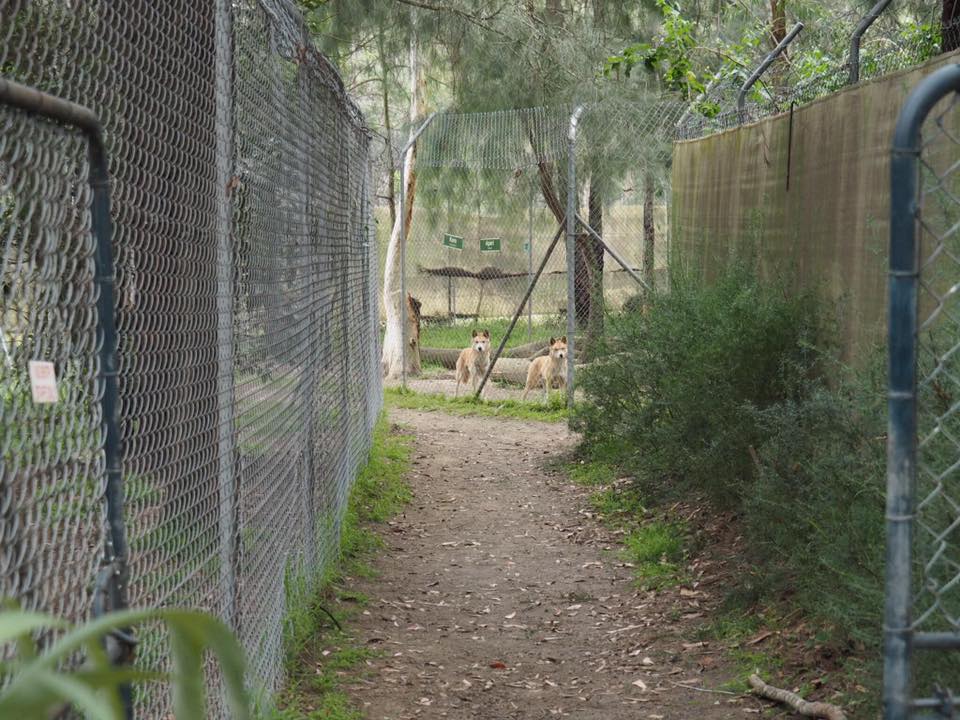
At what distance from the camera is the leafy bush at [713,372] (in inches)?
257

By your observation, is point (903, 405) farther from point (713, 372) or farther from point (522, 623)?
point (713, 372)

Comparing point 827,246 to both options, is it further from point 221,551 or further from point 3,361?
point 3,361

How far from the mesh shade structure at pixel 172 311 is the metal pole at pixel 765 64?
127 inches

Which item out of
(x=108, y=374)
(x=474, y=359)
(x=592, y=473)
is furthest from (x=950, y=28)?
(x=474, y=359)

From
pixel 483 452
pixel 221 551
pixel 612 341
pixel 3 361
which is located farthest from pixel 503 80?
pixel 3 361

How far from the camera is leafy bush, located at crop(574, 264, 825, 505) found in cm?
653

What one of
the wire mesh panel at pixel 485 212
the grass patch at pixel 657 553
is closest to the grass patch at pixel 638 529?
the grass patch at pixel 657 553

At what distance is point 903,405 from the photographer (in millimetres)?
2035

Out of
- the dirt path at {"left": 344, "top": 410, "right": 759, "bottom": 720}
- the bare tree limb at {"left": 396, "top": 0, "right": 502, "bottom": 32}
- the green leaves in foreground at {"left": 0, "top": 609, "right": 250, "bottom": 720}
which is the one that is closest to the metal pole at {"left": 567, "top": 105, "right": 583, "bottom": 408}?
the bare tree limb at {"left": 396, "top": 0, "right": 502, "bottom": 32}

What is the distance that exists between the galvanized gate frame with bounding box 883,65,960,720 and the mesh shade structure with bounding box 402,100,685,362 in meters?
7.83

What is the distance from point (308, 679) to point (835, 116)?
165 inches

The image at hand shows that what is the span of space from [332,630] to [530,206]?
13.7 m

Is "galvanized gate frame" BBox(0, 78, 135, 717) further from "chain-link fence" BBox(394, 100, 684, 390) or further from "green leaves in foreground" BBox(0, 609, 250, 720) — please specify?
"chain-link fence" BBox(394, 100, 684, 390)

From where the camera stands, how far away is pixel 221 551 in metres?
3.79
